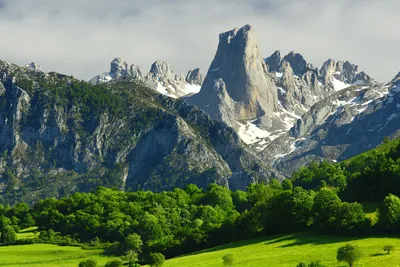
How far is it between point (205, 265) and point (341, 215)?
32586mm

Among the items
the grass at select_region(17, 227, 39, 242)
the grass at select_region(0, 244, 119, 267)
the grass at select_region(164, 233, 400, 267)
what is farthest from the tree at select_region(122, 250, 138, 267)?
the grass at select_region(17, 227, 39, 242)

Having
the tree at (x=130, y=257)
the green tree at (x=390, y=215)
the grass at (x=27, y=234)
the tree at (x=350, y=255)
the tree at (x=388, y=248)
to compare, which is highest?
the grass at (x=27, y=234)

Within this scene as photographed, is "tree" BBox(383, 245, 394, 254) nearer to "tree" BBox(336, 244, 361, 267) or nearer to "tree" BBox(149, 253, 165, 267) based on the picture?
"tree" BBox(336, 244, 361, 267)

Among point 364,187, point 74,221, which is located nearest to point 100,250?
point 74,221

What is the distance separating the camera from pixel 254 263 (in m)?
95.8

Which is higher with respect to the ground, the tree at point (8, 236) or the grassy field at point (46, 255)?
the tree at point (8, 236)

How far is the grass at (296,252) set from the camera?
292 ft

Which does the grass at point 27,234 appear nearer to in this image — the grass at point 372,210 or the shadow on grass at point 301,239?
the shadow on grass at point 301,239

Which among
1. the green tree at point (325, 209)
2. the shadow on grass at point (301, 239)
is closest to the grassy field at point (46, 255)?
the shadow on grass at point (301, 239)

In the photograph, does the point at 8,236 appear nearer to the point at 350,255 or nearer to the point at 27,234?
the point at 27,234

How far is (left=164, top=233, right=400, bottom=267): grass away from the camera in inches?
3509

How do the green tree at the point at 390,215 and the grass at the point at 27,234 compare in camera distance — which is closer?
the green tree at the point at 390,215

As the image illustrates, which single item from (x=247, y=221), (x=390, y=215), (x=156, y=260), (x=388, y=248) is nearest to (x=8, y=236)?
(x=247, y=221)

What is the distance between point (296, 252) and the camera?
10169 centimetres
